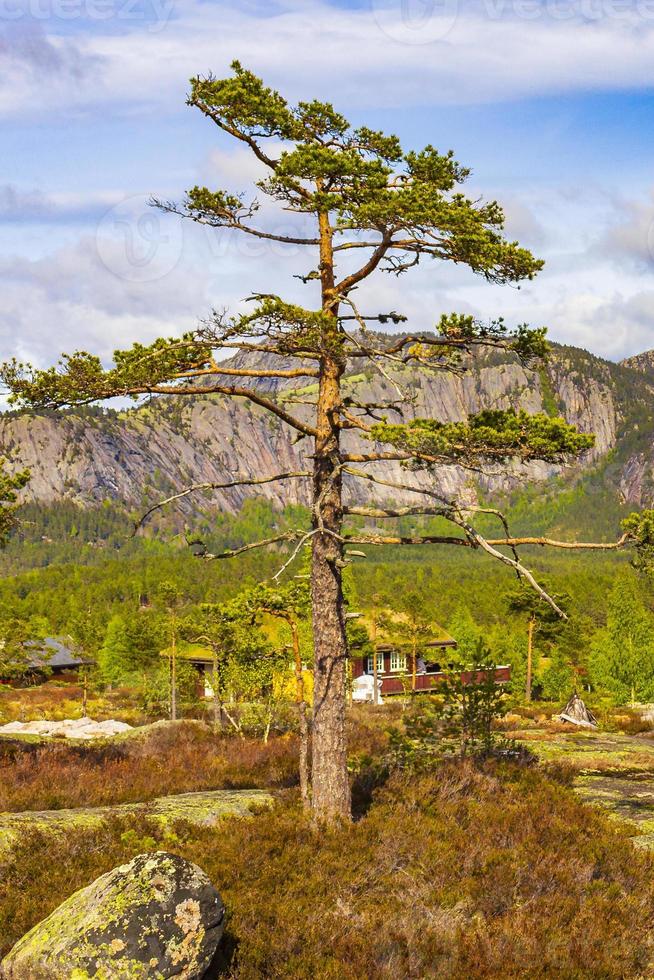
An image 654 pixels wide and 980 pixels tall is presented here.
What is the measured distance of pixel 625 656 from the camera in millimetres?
72062

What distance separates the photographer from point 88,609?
134 m

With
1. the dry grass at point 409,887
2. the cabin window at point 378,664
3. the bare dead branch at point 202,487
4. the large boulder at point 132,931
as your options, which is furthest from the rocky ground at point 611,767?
the cabin window at point 378,664

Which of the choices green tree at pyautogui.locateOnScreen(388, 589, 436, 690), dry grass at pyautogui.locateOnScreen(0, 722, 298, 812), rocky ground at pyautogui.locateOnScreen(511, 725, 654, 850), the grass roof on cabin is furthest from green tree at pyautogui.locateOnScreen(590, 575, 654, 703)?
dry grass at pyautogui.locateOnScreen(0, 722, 298, 812)

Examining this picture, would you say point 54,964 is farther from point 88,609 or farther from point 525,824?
point 88,609

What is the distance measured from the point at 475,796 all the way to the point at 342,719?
3445 millimetres

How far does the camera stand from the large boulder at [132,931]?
8.23 metres

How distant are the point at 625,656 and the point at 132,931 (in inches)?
2755

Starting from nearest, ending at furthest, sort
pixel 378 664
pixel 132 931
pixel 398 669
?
pixel 132 931
pixel 398 669
pixel 378 664

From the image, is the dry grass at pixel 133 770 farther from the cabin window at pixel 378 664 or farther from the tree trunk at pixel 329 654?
the cabin window at pixel 378 664

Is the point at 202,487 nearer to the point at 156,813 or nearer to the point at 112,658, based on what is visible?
the point at 156,813

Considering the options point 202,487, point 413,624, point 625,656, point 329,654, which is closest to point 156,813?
point 329,654

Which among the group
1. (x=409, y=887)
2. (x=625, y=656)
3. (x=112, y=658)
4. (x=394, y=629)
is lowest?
(x=112, y=658)

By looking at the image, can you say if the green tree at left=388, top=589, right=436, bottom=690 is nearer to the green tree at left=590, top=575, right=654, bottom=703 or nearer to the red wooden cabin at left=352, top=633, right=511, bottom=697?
the red wooden cabin at left=352, top=633, right=511, bottom=697

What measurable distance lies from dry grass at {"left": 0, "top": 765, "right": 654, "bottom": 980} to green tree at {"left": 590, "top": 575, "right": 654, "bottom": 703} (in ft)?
199
